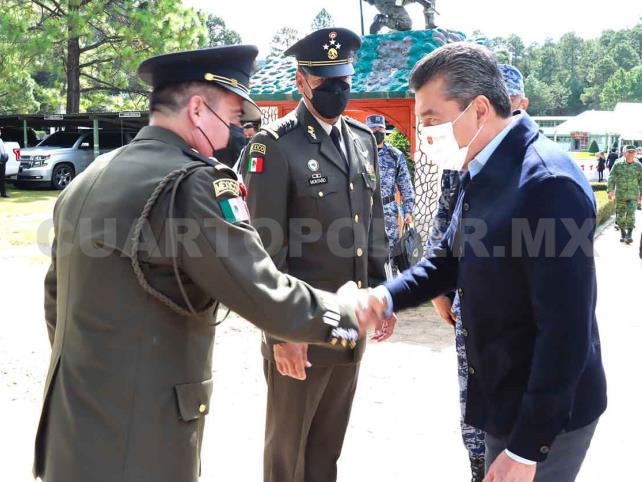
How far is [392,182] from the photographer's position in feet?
22.1

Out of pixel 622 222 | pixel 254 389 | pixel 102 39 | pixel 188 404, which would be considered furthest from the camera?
pixel 102 39

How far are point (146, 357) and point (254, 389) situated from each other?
3.04 metres

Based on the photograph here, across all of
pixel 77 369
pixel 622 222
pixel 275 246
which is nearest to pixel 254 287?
pixel 77 369

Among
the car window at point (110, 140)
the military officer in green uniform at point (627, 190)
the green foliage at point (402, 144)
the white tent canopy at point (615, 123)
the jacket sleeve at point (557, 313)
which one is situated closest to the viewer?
the jacket sleeve at point (557, 313)

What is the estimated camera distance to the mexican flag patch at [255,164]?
286 centimetres

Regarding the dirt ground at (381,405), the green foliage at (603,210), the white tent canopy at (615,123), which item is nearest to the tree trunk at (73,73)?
the green foliage at (603,210)

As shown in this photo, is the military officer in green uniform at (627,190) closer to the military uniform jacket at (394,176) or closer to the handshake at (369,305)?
the military uniform jacket at (394,176)

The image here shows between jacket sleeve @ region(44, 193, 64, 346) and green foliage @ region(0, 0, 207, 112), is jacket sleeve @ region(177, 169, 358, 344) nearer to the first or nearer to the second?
jacket sleeve @ region(44, 193, 64, 346)

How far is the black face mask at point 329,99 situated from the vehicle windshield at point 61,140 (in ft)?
60.9

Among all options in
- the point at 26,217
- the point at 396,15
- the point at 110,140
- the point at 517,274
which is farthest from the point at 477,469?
the point at 110,140

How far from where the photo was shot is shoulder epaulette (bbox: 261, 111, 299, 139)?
9.58 feet

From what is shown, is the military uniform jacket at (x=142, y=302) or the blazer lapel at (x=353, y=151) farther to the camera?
the blazer lapel at (x=353, y=151)

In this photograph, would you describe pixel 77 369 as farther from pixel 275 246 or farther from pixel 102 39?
pixel 102 39

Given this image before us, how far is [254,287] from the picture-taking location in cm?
182
